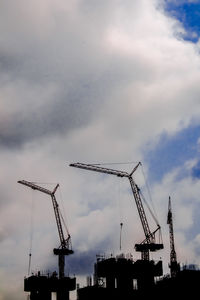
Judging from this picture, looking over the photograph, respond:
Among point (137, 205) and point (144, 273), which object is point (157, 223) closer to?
point (137, 205)

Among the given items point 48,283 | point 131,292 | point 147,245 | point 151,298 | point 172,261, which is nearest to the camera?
point 151,298

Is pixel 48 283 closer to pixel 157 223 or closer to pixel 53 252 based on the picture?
pixel 53 252

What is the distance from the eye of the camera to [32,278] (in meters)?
151

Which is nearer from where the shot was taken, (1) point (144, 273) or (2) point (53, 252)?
(1) point (144, 273)

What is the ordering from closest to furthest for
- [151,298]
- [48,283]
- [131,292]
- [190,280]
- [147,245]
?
[190,280] < [151,298] < [131,292] < [147,245] < [48,283]

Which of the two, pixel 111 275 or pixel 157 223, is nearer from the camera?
pixel 111 275

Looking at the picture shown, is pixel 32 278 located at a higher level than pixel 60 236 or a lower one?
lower

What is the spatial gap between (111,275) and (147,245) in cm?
1793

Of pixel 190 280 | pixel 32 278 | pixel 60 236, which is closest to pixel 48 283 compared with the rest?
pixel 32 278

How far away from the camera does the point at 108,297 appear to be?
390ft

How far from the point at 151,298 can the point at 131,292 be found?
10597 millimetres

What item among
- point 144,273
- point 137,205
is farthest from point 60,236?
point 144,273

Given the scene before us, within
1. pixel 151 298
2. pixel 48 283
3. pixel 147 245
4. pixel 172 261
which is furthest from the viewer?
pixel 172 261

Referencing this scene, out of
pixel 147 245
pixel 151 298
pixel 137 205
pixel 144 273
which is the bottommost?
pixel 151 298
